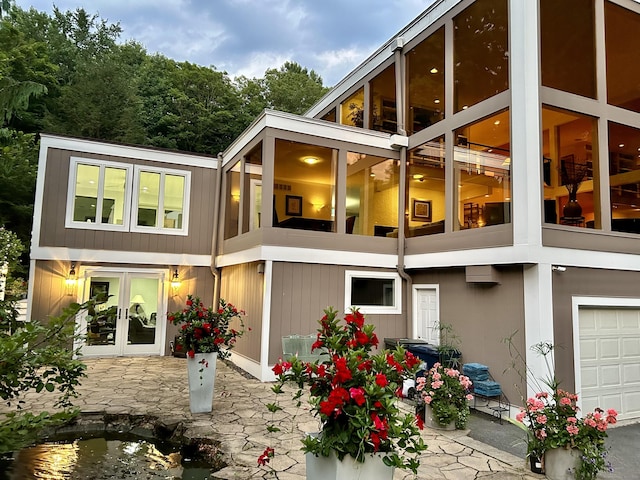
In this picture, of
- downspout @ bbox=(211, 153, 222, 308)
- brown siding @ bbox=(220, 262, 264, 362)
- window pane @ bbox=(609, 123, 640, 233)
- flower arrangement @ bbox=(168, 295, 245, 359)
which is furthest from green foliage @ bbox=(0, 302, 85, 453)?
downspout @ bbox=(211, 153, 222, 308)

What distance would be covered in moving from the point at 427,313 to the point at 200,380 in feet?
13.9

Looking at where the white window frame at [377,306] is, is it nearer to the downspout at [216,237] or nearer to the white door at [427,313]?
the white door at [427,313]

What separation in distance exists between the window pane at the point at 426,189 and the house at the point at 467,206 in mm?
38

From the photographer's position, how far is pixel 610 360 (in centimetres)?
592

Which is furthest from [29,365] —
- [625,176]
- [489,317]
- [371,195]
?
[625,176]

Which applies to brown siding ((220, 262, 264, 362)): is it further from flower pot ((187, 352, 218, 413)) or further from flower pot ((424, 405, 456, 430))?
flower pot ((424, 405, 456, 430))

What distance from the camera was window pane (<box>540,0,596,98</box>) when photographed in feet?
20.8

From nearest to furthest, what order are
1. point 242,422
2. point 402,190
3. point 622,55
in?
1. point 242,422
2. point 622,55
3. point 402,190

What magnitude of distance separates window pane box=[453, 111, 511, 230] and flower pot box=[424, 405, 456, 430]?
285cm

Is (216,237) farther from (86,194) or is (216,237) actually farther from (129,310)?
(86,194)

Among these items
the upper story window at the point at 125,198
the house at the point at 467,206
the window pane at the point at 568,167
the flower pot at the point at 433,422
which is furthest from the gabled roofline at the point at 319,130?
the flower pot at the point at 433,422

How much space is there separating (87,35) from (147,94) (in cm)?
475

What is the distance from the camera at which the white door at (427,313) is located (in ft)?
24.4

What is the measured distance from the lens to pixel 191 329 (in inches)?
208
